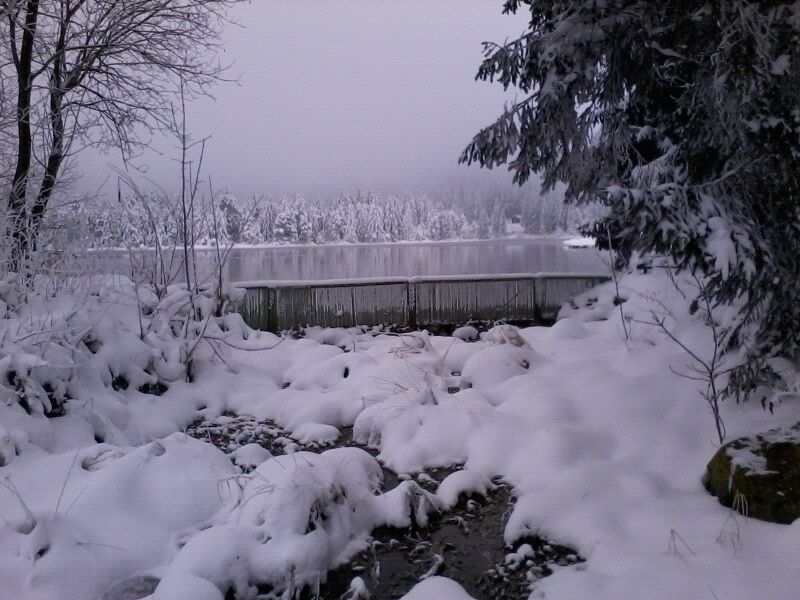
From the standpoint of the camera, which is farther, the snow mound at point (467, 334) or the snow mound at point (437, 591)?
the snow mound at point (467, 334)

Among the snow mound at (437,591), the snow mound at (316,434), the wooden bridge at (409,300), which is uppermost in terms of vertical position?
the wooden bridge at (409,300)

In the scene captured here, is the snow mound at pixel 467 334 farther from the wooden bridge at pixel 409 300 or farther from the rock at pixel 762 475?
the rock at pixel 762 475

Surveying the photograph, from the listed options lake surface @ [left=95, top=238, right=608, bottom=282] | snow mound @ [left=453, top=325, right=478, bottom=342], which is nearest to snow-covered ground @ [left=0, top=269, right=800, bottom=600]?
lake surface @ [left=95, top=238, right=608, bottom=282]

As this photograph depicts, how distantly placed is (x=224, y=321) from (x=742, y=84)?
8087 millimetres

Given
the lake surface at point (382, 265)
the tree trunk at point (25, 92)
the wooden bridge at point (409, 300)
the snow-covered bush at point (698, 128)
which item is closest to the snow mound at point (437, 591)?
the snow-covered bush at point (698, 128)

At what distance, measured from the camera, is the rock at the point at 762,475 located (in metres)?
3.55

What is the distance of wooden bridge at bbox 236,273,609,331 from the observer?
472 inches

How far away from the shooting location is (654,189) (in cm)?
388

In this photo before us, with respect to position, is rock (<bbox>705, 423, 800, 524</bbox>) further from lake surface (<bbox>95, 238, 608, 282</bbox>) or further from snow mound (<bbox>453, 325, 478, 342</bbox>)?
snow mound (<bbox>453, 325, 478, 342</bbox>)

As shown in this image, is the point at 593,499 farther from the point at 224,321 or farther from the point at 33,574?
the point at 224,321

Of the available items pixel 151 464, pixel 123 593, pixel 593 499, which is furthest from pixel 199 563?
pixel 593 499

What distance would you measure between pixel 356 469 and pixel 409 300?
8012mm

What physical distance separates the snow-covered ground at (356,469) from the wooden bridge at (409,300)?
3.91 m

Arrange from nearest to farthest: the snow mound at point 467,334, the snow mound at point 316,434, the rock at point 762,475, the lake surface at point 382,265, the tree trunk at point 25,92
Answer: the rock at point 762,475 < the snow mound at point 316,434 < the tree trunk at point 25,92 < the lake surface at point 382,265 < the snow mound at point 467,334
